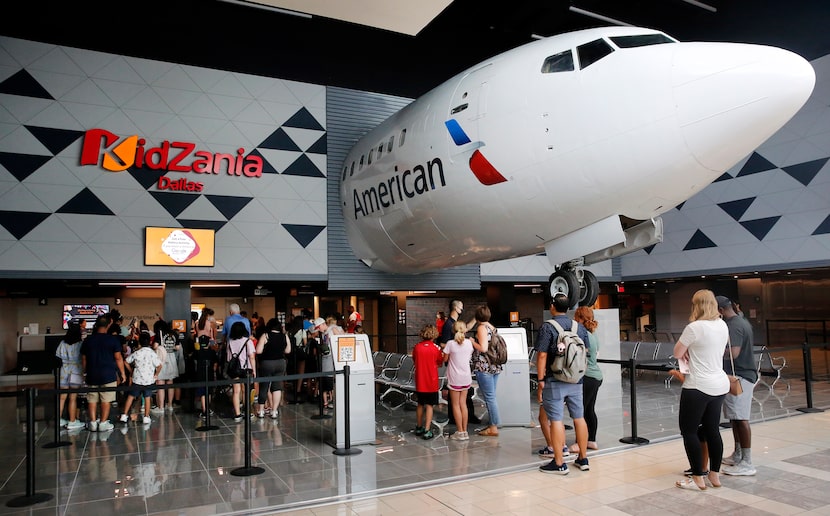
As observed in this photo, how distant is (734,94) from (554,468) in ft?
14.9

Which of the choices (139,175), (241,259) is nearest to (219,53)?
(139,175)

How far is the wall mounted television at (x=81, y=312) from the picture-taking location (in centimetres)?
2158

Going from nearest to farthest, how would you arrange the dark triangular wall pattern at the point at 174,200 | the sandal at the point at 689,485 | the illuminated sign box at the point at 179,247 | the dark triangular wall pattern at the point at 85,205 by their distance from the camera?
the sandal at the point at 689,485, the dark triangular wall pattern at the point at 85,205, the illuminated sign box at the point at 179,247, the dark triangular wall pattern at the point at 174,200

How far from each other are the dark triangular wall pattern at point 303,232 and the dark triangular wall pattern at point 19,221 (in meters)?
5.11

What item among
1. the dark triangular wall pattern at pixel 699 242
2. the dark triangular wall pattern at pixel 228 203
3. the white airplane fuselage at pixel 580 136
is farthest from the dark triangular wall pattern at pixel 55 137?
the dark triangular wall pattern at pixel 699 242

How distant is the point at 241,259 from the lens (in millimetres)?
13391

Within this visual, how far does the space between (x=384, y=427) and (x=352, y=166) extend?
6322 mm

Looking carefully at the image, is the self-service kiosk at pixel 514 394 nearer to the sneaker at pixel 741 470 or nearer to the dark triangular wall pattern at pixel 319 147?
the sneaker at pixel 741 470

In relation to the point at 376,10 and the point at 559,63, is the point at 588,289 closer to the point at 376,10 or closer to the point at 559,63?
the point at 559,63

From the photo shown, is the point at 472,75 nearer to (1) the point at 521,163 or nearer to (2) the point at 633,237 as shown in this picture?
(1) the point at 521,163

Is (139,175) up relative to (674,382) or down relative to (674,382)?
up

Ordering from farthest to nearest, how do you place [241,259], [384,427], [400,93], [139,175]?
1. [400,93]
2. [241,259]
3. [139,175]
4. [384,427]

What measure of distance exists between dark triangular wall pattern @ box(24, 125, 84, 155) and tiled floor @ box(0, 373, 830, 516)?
579cm

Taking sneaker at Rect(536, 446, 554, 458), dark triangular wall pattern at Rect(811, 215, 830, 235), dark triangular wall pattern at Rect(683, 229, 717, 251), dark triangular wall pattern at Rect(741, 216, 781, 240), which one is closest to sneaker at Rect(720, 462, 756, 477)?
sneaker at Rect(536, 446, 554, 458)
